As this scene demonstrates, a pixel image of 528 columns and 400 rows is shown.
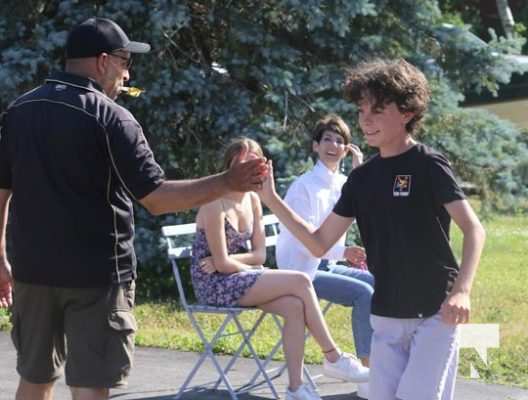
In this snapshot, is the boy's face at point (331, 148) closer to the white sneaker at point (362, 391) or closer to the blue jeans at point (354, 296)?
the blue jeans at point (354, 296)

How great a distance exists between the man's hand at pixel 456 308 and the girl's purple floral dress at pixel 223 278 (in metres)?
2.16

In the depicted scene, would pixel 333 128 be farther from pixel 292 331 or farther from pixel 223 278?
pixel 292 331

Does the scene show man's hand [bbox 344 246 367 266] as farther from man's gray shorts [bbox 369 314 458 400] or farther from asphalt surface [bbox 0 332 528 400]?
man's gray shorts [bbox 369 314 458 400]

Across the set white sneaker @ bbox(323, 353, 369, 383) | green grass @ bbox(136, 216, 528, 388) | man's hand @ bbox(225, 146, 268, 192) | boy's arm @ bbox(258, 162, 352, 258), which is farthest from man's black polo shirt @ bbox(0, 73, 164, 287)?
green grass @ bbox(136, 216, 528, 388)

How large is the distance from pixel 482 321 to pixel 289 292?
2839 millimetres

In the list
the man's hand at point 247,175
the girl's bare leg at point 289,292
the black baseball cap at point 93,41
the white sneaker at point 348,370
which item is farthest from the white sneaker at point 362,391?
the black baseball cap at point 93,41

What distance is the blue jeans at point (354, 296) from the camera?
255 inches

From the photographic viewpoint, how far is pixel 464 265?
4.02m

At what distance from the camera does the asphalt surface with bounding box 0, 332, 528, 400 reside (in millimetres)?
6332

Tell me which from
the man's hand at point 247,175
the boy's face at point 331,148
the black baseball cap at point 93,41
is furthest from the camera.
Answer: the boy's face at point 331,148

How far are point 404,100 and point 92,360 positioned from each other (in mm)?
1513

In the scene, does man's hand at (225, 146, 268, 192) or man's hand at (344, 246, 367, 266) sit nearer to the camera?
man's hand at (225, 146, 268, 192)

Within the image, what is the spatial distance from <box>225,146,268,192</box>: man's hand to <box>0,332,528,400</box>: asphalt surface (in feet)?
8.48

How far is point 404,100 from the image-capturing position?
13.9 ft
